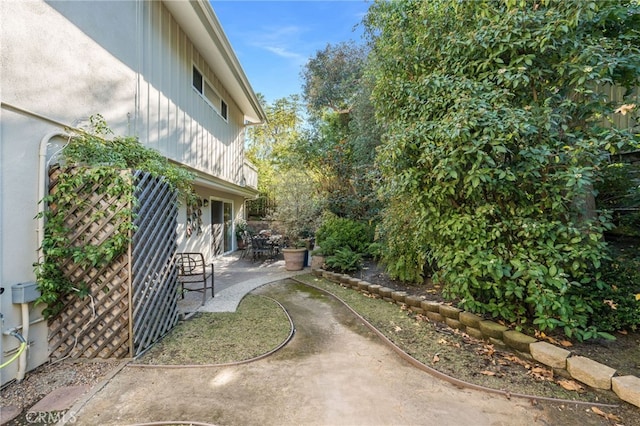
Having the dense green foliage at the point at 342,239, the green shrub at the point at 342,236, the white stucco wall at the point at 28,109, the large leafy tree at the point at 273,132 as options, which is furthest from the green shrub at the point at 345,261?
the large leafy tree at the point at 273,132

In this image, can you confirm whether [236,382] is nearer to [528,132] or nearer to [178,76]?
[528,132]

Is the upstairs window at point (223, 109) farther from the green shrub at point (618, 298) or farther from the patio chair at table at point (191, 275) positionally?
the green shrub at point (618, 298)

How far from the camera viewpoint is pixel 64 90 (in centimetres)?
323

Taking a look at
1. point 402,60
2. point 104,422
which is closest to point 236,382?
point 104,422

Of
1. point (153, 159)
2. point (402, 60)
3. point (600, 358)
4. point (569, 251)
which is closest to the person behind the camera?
point (600, 358)

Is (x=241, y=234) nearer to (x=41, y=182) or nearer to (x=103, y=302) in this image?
(x=103, y=302)

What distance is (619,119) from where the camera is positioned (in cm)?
458

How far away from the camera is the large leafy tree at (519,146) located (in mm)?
2965

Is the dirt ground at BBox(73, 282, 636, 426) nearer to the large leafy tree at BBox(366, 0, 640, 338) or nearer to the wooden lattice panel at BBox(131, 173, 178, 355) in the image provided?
the wooden lattice panel at BBox(131, 173, 178, 355)

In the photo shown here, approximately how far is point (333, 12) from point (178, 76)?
596cm

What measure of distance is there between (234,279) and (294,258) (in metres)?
1.77

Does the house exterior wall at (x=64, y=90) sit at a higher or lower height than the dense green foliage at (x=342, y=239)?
higher

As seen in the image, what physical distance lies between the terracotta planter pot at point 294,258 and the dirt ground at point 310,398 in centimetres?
470

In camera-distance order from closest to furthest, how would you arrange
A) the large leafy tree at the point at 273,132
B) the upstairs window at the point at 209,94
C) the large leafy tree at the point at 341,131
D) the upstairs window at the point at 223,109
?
the upstairs window at the point at 209,94
the upstairs window at the point at 223,109
the large leafy tree at the point at 341,131
the large leafy tree at the point at 273,132
